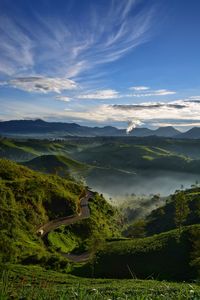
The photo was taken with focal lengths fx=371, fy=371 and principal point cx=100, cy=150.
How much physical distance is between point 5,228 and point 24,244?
966 centimetres

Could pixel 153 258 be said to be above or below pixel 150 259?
above


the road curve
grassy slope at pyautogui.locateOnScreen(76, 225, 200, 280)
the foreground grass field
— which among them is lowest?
the road curve

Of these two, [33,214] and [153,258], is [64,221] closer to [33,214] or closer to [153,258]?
[33,214]

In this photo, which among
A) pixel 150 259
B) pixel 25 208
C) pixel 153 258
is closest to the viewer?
pixel 150 259

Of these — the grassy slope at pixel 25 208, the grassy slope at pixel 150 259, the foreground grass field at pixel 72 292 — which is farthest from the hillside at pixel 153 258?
the foreground grass field at pixel 72 292

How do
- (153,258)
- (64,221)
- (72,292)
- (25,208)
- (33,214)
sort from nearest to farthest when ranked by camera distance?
(72,292) < (153,258) < (33,214) < (25,208) < (64,221)

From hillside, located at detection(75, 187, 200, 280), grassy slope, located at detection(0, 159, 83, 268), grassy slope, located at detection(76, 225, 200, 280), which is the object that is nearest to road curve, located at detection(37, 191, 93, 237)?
grassy slope, located at detection(0, 159, 83, 268)

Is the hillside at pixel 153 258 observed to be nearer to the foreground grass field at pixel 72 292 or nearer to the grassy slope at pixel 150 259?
the grassy slope at pixel 150 259

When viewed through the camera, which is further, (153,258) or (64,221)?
(64,221)

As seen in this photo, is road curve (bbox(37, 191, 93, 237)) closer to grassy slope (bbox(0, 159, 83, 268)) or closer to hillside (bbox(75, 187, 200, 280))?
grassy slope (bbox(0, 159, 83, 268))

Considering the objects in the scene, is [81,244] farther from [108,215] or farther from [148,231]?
[148,231]

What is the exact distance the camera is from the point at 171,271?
9275 centimetres

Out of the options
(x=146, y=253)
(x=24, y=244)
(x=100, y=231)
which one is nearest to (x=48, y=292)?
(x=146, y=253)

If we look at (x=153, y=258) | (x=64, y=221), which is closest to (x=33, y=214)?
(x=64, y=221)
